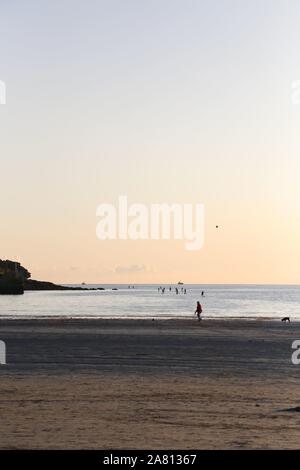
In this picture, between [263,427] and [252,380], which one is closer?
[263,427]

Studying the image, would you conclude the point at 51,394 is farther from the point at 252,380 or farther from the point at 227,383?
the point at 252,380

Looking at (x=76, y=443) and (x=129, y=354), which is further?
(x=129, y=354)

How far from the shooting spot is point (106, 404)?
16094 mm

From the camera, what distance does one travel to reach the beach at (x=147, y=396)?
12.6m

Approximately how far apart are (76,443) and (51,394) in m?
5.51

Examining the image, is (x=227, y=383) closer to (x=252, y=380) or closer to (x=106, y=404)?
(x=252, y=380)

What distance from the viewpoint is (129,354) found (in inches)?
1088

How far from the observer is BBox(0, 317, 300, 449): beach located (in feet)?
41.2

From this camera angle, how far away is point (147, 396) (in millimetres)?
17281

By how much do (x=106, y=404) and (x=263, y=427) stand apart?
434 centimetres
